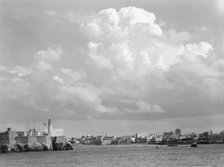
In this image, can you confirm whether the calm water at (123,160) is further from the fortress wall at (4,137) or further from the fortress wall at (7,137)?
the fortress wall at (7,137)

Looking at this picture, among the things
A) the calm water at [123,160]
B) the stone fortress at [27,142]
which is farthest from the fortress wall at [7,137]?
the calm water at [123,160]

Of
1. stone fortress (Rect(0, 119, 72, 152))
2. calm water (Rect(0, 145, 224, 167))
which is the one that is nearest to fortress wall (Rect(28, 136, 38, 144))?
stone fortress (Rect(0, 119, 72, 152))

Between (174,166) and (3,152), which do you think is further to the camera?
(3,152)

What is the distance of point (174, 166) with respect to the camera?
77.1 meters

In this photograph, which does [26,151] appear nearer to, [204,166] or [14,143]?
[14,143]

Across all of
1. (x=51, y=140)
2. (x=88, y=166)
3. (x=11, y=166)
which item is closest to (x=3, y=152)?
(x=51, y=140)

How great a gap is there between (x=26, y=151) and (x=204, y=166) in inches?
4183

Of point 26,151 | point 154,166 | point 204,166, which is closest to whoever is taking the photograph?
point 204,166

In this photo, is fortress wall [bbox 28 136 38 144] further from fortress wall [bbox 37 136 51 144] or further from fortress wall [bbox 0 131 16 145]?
fortress wall [bbox 0 131 16 145]

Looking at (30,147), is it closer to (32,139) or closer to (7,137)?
(32,139)

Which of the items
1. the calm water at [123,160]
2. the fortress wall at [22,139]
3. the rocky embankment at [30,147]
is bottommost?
the calm water at [123,160]

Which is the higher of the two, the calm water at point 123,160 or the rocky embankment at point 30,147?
the rocky embankment at point 30,147

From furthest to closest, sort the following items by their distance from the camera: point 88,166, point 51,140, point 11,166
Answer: point 51,140, point 11,166, point 88,166

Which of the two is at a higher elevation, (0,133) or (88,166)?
(0,133)
